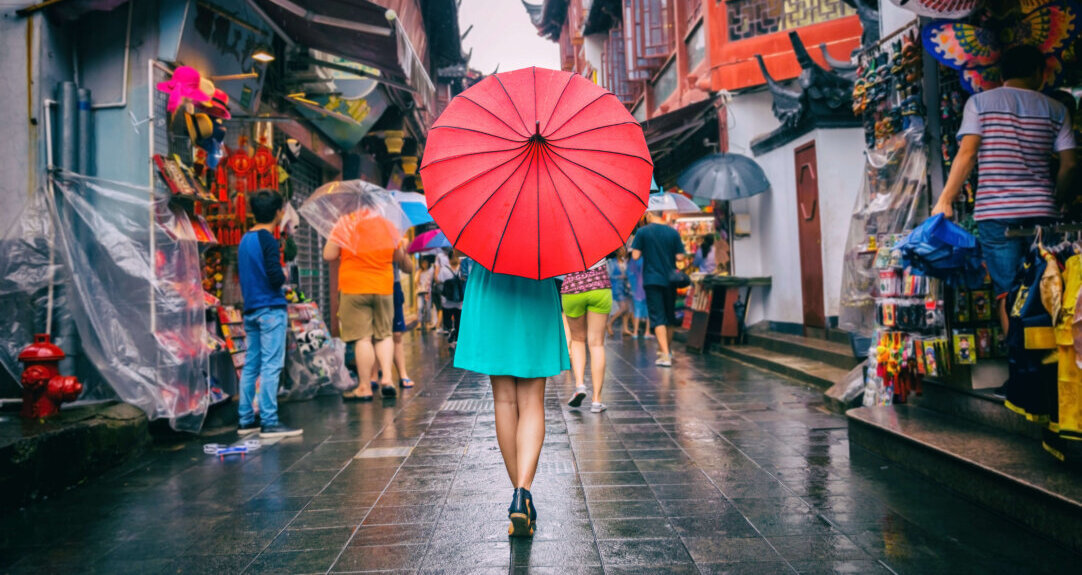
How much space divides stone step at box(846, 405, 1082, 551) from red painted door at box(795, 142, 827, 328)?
18.1 feet

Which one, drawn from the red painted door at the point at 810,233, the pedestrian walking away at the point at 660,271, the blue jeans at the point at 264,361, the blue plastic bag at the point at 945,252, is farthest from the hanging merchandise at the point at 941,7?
the red painted door at the point at 810,233

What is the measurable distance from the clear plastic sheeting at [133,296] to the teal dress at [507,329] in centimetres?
314

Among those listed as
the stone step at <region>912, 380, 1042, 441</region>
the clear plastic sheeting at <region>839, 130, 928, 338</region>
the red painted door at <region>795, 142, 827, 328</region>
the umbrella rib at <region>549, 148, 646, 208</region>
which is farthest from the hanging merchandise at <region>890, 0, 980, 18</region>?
the red painted door at <region>795, 142, 827, 328</region>

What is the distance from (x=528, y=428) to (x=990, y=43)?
12.3 feet

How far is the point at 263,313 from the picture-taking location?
6254mm

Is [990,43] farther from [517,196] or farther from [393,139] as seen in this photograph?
[393,139]

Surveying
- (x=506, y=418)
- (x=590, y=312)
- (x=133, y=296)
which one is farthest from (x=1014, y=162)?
(x=133, y=296)

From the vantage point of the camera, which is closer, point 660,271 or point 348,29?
point 348,29

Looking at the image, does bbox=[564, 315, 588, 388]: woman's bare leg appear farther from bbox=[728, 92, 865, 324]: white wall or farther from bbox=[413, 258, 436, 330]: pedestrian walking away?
bbox=[413, 258, 436, 330]: pedestrian walking away

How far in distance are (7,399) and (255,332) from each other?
1.74 meters

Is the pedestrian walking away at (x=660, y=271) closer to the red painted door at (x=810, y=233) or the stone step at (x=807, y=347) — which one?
the stone step at (x=807, y=347)

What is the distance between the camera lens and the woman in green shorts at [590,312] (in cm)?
672

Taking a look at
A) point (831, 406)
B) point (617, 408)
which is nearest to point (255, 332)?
point (617, 408)

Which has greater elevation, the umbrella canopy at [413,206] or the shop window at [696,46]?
the shop window at [696,46]
